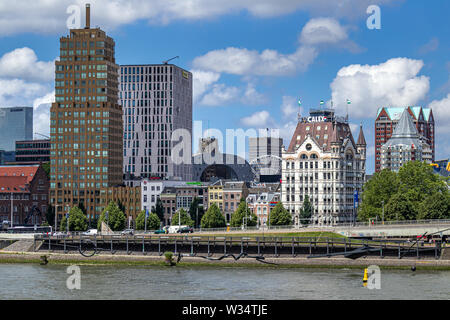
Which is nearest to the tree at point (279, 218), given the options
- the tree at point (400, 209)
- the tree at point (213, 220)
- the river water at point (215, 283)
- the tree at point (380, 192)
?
the tree at point (213, 220)

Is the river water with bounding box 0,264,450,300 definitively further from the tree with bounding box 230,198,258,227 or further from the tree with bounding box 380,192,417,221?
the tree with bounding box 230,198,258,227

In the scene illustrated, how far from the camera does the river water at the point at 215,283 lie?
8294 centimetres

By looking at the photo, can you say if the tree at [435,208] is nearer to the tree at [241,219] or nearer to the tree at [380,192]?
the tree at [380,192]

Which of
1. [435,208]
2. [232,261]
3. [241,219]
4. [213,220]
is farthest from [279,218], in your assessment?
[232,261]

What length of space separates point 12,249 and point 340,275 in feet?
199

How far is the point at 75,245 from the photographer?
438ft

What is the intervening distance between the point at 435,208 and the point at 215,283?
265ft

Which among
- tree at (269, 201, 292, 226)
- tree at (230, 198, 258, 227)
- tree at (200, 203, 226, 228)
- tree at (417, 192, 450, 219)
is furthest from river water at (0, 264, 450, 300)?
tree at (230, 198, 258, 227)

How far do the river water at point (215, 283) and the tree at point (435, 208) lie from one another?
53.8 m
